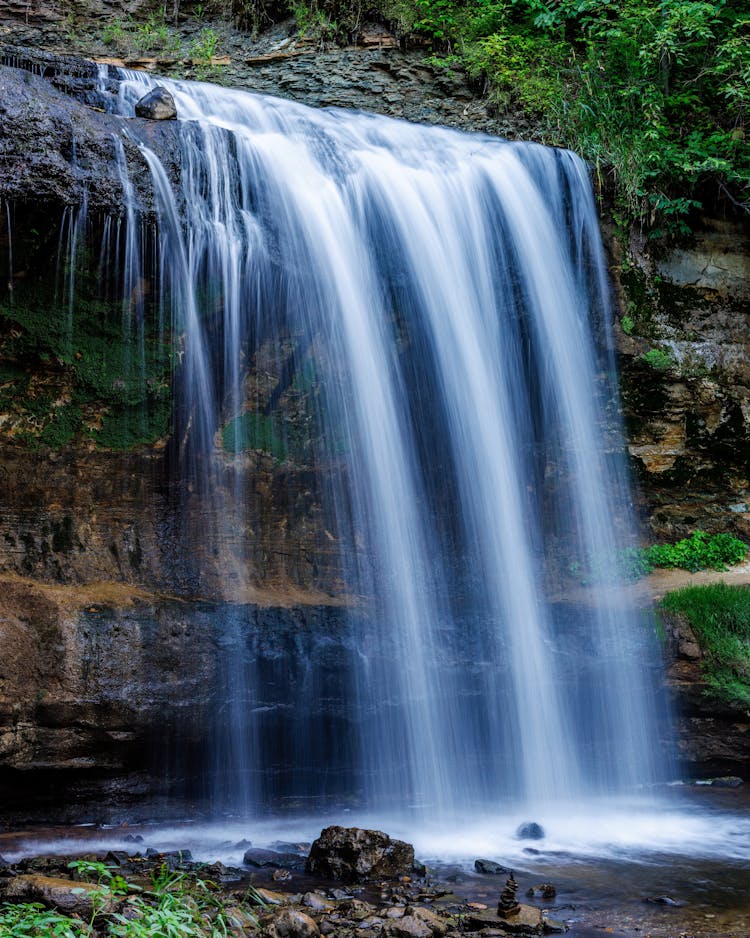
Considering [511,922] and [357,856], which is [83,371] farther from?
[511,922]

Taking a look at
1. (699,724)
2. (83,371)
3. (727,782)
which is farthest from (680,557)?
(83,371)

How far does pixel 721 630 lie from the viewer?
7840 mm

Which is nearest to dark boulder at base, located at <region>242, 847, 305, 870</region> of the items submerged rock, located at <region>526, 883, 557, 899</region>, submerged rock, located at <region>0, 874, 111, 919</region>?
submerged rock, located at <region>526, 883, 557, 899</region>

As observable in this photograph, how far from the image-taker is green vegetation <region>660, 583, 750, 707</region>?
759cm

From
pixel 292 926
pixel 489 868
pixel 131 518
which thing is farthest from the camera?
pixel 131 518

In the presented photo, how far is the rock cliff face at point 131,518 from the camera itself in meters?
6.18

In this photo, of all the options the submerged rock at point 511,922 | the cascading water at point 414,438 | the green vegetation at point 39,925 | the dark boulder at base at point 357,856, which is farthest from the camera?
the cascading water at point 414,438

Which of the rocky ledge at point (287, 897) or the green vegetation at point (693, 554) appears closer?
the rocky ledge at point (287, 897)

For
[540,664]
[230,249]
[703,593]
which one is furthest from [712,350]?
[230,249]

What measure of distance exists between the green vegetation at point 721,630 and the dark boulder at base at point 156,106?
21.9 feet

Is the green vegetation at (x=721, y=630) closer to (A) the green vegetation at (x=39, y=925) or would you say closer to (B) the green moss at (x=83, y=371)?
(B) the green moss at (x=83, y=371)

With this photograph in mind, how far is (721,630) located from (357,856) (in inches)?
176

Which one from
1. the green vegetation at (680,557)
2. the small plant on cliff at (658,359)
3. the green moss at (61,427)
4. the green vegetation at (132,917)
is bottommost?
the green vegetation at (132,917)

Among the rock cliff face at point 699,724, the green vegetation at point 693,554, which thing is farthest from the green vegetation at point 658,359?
the rock cliff face at point 699,724
